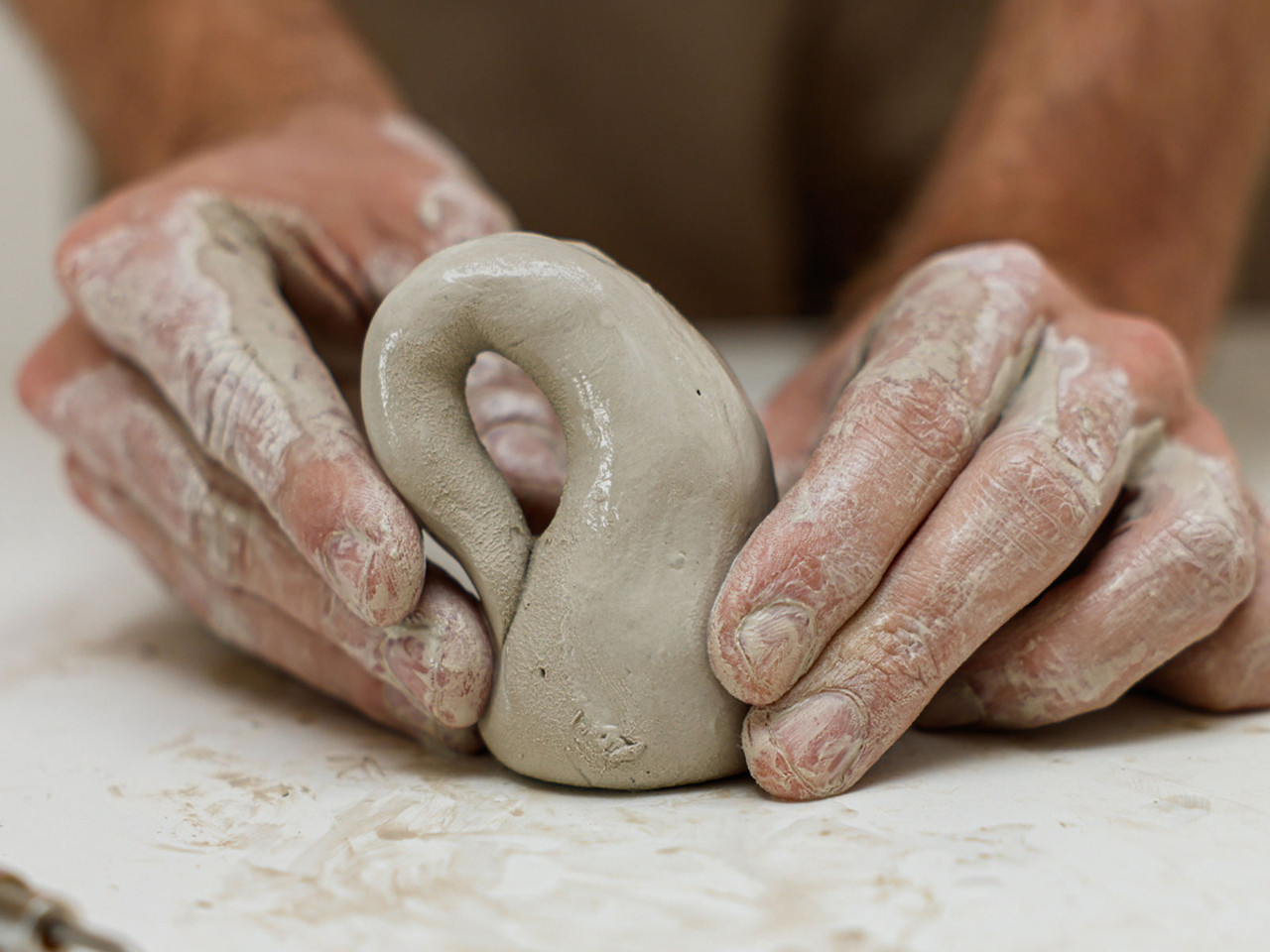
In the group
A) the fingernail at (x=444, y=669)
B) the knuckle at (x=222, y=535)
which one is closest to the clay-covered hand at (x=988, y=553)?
the fingernail at (x=444, y=669)

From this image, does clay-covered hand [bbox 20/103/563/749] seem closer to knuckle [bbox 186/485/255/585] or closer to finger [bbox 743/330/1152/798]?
knuckle [bbox 186/485/255/585]

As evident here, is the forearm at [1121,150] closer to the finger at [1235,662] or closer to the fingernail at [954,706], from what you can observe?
the finger at [1235,662]

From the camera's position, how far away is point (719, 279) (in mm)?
2518

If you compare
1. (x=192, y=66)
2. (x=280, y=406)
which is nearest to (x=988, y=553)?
(x=280, y=406)

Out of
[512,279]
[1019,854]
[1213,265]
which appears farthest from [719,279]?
[1019,854]

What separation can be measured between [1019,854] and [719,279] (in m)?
1.94

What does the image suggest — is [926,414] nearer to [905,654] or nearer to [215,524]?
[905,654]

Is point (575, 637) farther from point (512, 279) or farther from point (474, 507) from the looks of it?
point (512, 279)

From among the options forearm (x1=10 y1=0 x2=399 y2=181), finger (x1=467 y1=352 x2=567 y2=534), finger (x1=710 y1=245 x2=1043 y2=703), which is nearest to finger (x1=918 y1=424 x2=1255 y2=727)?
finger (x1=710 y1=245 x2=1043 y2=703)

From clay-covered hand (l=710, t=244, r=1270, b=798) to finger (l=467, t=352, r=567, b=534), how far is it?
21 cm

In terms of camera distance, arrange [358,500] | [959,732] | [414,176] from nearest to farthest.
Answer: [358,500]
[959,732]
[414,176]

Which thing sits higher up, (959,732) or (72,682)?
(959,732)

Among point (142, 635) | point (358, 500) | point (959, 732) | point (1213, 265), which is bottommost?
point (142, 635)

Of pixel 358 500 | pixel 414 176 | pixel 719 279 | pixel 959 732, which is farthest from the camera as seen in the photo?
pixel 719 279
